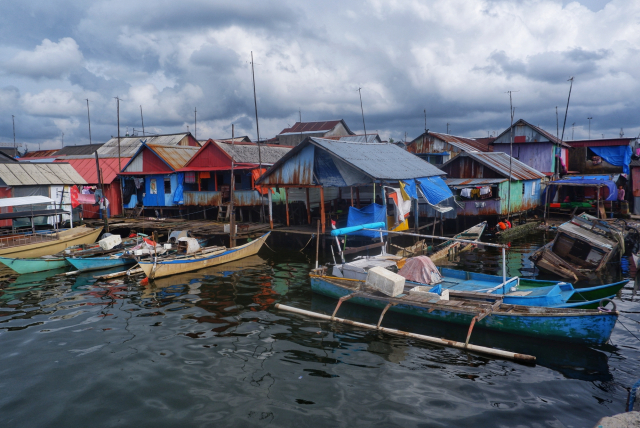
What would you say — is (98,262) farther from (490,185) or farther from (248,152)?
(490,185)

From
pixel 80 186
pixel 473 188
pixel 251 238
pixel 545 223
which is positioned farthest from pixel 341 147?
pixel 80 186

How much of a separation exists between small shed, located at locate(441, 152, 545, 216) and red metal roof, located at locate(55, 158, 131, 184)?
2732 cm

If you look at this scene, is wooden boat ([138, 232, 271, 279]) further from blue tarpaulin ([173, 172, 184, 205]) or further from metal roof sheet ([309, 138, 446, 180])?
blue tarpaulin ([173, 172, 184, 205])

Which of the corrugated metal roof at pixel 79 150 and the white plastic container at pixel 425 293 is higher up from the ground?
the corrugated metal roof at pixel 79 150

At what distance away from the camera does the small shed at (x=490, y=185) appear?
87.8 feet

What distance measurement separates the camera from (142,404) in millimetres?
8367

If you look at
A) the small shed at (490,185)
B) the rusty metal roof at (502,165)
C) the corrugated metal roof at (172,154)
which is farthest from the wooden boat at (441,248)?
the corrugated metal roof at (172,154)

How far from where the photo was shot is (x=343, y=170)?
68.0 feet

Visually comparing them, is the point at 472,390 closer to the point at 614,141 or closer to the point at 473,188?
the point at 473,188

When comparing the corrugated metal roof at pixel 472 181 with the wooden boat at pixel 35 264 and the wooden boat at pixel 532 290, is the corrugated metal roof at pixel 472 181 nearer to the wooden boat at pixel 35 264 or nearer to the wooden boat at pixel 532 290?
the wooden boat at pixel 532 290

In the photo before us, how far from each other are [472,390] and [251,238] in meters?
17.0

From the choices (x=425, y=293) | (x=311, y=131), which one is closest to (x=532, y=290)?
(x=425, y=293)

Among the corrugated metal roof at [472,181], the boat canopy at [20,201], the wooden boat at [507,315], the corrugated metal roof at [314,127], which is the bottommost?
the wooden boat at [507,315]

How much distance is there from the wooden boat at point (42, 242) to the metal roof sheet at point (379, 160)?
1433 centimetres
